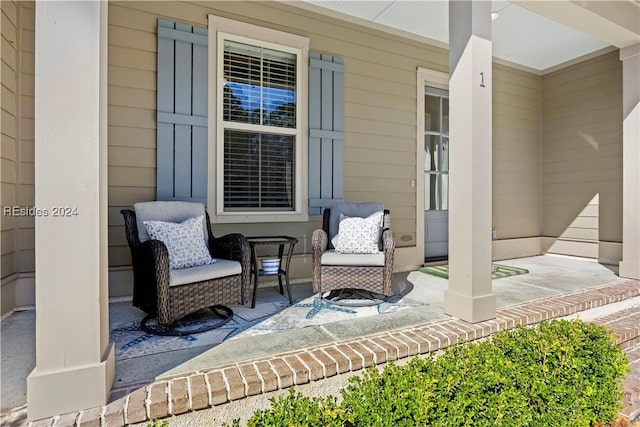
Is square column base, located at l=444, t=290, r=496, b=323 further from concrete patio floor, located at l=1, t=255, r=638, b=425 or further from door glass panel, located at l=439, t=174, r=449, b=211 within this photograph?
door glass panel, located at l=439, t=174, r=449, b=211

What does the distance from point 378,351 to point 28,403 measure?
1.64 m

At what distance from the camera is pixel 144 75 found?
3.33 m

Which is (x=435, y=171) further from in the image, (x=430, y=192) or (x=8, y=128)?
(x=8, y=128)

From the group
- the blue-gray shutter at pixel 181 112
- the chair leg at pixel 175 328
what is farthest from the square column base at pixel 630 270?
the blue-gray shutter at pixel 181 112

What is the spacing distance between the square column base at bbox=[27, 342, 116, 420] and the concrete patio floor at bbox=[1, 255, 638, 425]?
9 centimetres

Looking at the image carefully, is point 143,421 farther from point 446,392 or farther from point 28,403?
point 446,392

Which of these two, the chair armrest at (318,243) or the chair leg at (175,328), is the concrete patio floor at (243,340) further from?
the chair armrest at (318,243)

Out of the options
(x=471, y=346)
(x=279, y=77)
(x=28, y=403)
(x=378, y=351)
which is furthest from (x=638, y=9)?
(x=28, y=403)

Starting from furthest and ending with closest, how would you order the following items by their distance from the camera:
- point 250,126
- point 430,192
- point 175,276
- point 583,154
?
Result: point 583,154, point 430,192, point 250,126, point 175,276

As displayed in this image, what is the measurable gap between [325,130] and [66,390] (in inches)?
130

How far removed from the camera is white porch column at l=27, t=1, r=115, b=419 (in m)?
1.48

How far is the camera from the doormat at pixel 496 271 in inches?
166

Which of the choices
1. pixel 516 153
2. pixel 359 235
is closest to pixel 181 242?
pixel 359 235

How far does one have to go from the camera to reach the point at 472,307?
2.52 meters
